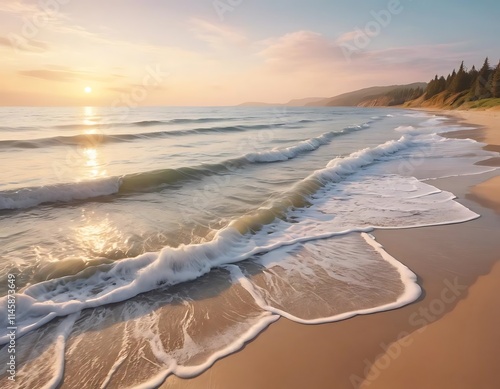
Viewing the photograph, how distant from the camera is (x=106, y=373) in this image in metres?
2.90

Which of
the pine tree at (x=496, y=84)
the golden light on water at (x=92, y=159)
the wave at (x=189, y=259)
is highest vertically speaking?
the pine tree at (x=496, y=84)

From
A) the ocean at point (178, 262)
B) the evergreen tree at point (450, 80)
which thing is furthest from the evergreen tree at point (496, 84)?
the ocean at point (178, 262)

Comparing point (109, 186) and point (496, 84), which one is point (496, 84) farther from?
point (109, 186)

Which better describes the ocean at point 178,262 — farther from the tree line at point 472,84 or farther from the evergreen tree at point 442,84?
the evergreen tree at point 442,84

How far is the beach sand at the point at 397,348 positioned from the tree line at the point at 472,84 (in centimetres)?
8014

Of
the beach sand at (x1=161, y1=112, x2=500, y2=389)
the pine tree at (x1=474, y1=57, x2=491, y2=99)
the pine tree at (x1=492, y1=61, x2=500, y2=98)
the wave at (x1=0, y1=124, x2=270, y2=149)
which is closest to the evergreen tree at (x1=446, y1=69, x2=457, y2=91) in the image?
the pine tree at (x1=474, y1=57, x2=491, y2=99)

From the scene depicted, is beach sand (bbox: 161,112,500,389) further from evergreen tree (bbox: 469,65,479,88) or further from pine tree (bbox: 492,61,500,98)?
evergreen tree (bbox: 469,65,479,88)

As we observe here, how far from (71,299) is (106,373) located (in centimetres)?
159

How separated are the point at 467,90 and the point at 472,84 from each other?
183cm

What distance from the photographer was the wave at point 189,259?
12.9ft

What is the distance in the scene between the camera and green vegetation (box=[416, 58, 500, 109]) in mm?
Answer: 63781

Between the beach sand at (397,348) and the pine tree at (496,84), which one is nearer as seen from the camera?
the beach sand at (397,348)

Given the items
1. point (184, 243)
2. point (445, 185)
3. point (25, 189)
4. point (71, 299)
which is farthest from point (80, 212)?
point (445, 185)

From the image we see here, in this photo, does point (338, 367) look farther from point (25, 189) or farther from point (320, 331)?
point (25, 189)
